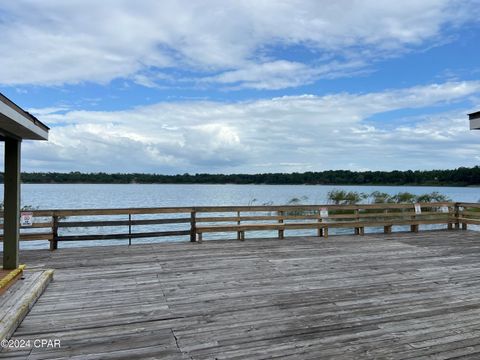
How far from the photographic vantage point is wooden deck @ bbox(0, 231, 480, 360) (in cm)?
322

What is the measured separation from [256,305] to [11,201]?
3530mm

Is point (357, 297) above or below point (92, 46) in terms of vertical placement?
below

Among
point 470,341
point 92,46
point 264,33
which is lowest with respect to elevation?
point 470,341

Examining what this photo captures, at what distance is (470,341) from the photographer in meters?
3.34

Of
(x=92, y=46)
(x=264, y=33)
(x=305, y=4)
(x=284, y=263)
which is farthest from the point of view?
(x=264, y=33)

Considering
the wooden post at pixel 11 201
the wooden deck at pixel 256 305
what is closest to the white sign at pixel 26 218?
the wooden deck at pixel 256 305

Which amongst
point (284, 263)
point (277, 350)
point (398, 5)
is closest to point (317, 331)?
point (277, 350)

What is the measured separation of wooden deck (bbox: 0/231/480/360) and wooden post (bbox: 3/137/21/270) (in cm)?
68

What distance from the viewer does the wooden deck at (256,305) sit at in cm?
322

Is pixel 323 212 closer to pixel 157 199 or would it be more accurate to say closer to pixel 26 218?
pixel 26 218

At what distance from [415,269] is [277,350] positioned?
4.05 meters

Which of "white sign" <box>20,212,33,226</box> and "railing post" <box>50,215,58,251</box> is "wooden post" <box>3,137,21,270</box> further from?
"railing post" <box>50,215,58,251</box>

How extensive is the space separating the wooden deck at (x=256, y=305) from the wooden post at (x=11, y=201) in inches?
26.7

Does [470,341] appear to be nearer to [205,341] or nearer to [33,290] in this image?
[205,341]
